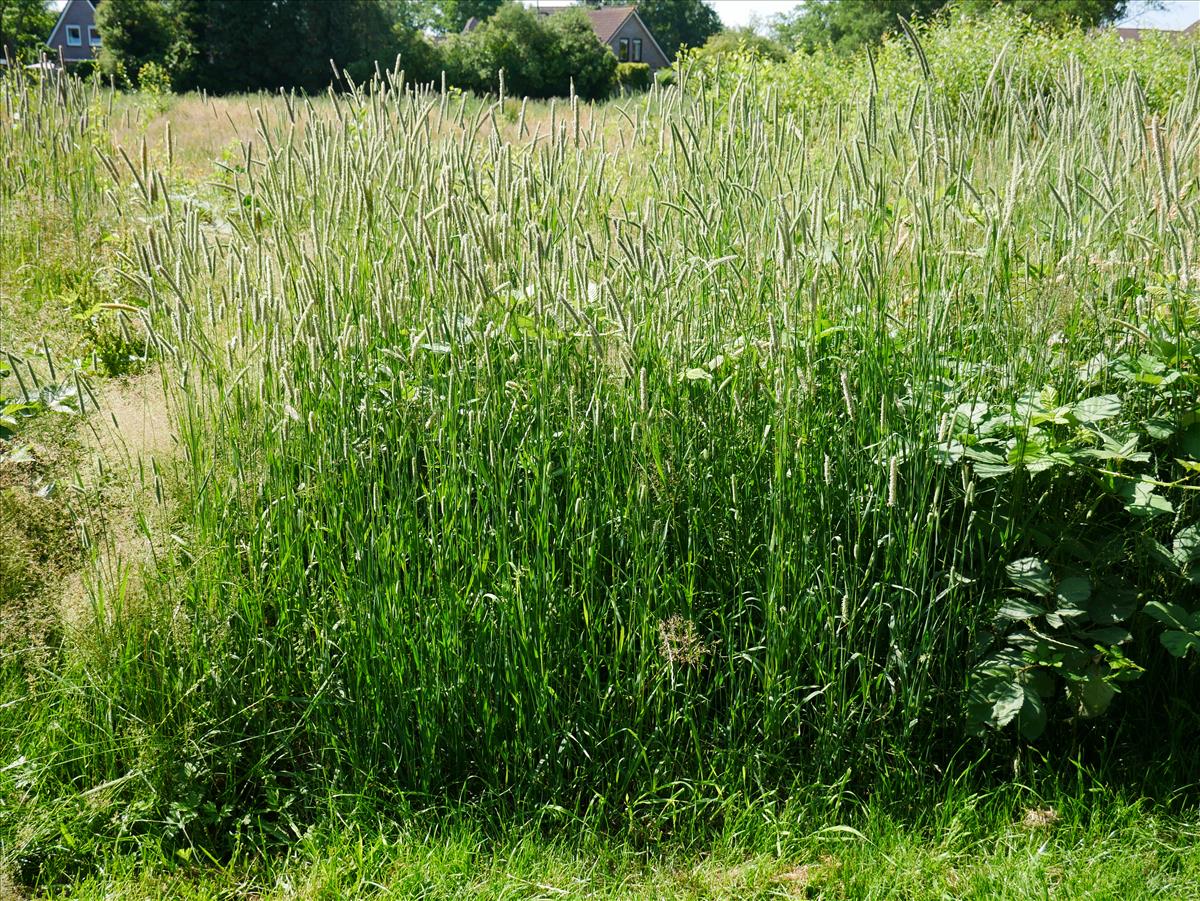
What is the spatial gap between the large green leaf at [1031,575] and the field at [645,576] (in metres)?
0.02

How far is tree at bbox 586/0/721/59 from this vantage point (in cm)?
8238

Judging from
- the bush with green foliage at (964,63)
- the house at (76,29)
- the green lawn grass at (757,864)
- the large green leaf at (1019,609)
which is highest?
the house at (76,29)

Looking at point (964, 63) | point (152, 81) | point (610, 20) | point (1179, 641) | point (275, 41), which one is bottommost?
point (1179, 641)

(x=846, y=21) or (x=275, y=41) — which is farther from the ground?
(x=846, y=21)

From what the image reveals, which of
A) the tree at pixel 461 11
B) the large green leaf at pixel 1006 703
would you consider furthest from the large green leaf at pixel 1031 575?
the tree at pixel 461 11

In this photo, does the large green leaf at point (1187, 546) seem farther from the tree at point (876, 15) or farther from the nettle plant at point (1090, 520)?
the tree at point (876, 15)

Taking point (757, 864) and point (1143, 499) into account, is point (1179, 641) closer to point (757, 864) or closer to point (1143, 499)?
point (1143, 499)

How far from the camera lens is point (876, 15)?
5038cm

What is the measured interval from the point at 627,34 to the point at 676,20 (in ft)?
52.2

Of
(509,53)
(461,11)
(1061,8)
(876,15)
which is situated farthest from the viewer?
(461,11)

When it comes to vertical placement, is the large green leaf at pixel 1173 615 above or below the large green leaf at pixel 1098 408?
below

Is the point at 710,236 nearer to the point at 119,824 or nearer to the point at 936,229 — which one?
the point at 936,229

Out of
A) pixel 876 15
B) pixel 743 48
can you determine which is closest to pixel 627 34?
pixel 876 15

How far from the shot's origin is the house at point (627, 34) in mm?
67875
